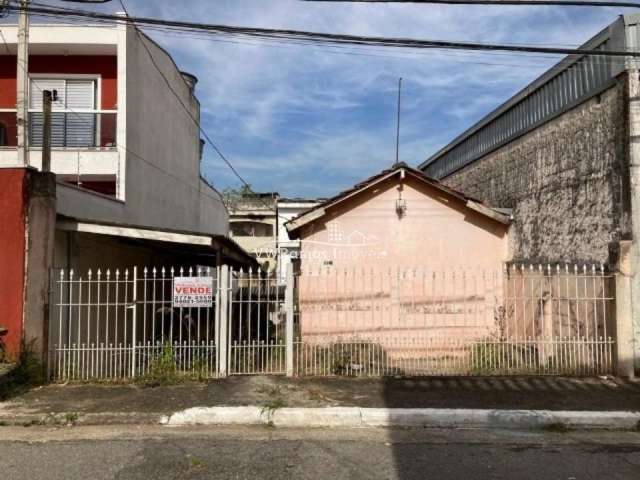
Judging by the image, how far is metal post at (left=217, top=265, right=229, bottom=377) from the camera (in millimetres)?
8930

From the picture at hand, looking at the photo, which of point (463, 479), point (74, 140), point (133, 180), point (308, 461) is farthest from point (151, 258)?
point (463, 479)

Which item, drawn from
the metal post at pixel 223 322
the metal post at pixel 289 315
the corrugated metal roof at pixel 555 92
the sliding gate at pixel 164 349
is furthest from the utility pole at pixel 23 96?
the corrugated metal roof at pixel 555 92

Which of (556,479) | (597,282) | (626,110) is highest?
(626,110)

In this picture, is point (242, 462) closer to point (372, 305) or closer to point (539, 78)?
point (372, 305)

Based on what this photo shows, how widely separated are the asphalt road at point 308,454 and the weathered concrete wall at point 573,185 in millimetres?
3673

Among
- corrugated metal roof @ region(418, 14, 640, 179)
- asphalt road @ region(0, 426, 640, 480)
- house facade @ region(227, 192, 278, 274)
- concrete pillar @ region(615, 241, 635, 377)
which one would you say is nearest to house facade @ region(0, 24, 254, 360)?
asphalt road @ region(0, 426, 640, 480)

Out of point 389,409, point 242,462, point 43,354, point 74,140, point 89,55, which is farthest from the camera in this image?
point 89,55

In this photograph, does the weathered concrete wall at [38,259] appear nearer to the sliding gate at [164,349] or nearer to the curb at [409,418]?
the sliding gate at [164,349]

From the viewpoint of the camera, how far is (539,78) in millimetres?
11062

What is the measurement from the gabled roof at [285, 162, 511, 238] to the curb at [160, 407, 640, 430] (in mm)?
4697

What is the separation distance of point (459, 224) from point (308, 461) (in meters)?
7.13

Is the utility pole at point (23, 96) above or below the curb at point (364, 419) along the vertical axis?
above

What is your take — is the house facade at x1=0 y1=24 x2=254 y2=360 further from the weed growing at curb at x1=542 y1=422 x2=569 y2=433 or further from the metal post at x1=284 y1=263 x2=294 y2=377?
the weed growing at curb at x1=542 y1=422 x2=569 y2=433

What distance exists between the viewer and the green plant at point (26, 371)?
26.6ft
